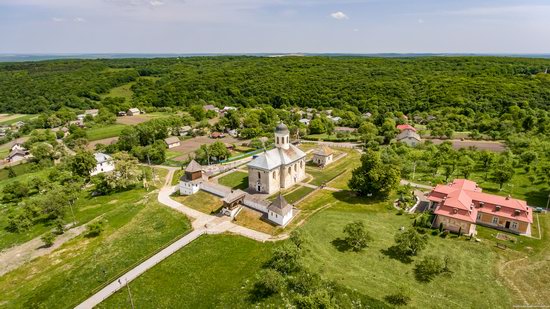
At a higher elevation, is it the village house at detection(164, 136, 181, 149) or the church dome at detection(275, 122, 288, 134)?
the church dome at detection(275, 122, 288, 134)

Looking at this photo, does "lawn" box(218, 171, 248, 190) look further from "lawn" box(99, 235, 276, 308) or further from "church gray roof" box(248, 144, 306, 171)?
"lawn" box(99, 235, 276, 308)

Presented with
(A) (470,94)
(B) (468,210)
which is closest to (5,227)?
(B) (468,210)

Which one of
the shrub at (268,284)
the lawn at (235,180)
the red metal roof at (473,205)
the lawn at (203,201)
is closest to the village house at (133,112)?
the lawn at (235,180)

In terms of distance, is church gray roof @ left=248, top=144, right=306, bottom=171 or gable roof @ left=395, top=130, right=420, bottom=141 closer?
church gray roof @ left=248, top=144, right=306, bottom=171

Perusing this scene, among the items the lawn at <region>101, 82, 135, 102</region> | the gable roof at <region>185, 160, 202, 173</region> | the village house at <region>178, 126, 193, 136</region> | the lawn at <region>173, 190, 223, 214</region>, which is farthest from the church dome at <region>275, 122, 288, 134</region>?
the lawn at <region>101, 82, 135, 102</region>

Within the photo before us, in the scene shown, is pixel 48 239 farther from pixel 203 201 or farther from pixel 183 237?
pixel 203 201

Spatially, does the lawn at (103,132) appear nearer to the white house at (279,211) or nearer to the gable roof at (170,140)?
the gable roof at (170,140)
